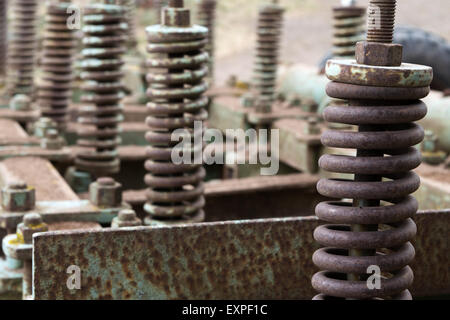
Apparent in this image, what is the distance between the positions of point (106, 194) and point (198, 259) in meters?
1.04

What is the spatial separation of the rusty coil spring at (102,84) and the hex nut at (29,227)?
1646mm

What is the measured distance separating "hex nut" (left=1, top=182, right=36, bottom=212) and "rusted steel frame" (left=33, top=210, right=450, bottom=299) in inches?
35.8

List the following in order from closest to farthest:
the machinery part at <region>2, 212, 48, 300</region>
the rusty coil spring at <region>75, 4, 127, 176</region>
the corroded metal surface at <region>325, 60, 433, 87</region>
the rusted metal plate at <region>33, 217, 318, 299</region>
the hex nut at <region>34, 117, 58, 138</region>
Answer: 1. the corroded metal surface at <region>325, 60, 433, 87</region>
2. the rusted metal plate at <region>33, 217, 318, 299</region>
3. the machinery part at <region>2, 212, 48, 300</region>
4. the rusty coil spring at <region>75, 4, 127, 176</region>
5. the hex nut at <region>34, 117, 58, 138</region>

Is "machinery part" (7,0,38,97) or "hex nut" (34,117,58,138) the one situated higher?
"machinery part" (7,0,38,97)

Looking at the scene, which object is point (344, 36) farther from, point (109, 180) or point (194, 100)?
point (109, 180)

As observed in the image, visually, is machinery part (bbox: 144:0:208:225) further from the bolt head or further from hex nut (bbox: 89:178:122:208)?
the bolt head

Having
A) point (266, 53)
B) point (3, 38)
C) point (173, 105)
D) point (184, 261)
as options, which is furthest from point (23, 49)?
point (184, 261)

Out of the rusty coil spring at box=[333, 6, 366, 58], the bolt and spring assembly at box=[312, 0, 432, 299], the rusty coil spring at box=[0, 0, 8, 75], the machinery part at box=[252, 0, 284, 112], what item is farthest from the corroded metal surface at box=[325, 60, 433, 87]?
the rusty coil spring at box=[0, 0, 8, 75]

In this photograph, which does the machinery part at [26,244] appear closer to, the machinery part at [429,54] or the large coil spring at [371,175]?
the large coil spring at [371,175]

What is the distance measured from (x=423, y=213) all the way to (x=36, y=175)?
2153 mm

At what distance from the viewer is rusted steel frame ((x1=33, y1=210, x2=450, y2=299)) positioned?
286 centimetres

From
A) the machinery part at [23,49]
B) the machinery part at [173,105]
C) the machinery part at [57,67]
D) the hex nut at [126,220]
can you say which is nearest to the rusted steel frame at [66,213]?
the machinery part at [173,105]

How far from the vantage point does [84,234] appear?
285cm

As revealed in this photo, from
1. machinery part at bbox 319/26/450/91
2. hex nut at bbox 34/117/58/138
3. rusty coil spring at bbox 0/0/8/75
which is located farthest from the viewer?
rusty coil spring at bbox 0/0/8/75
